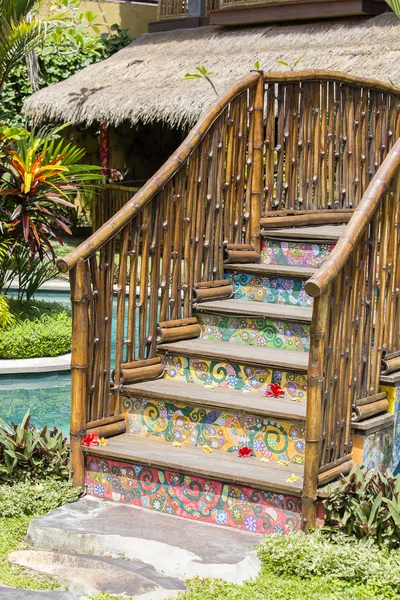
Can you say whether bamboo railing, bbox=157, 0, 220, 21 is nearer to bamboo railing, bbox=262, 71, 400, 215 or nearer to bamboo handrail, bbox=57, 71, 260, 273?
bamboo railing, bbox=262, 71, 400, 215

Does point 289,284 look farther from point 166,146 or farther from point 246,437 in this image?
point 166,146

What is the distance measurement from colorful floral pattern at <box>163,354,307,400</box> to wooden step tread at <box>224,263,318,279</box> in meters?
0.75

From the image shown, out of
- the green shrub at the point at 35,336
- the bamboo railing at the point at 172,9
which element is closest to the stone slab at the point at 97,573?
the green shrub at the point at 35,336

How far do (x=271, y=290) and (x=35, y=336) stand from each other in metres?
3.67

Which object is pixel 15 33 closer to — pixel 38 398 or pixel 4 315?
pixel 4 315

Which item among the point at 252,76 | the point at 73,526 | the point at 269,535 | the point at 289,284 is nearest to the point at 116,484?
the point at 73,526

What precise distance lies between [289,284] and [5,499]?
1947mm

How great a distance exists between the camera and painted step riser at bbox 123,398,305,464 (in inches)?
174

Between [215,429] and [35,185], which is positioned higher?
[35,185]

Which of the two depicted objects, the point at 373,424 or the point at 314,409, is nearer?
the point at 314,409

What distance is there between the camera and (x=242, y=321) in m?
5.23

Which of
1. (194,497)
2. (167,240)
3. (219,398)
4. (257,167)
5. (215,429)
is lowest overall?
(194,497)

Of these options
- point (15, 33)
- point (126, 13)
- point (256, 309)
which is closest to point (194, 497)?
point (256, 309)

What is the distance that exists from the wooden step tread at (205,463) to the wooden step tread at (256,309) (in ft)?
2.72
